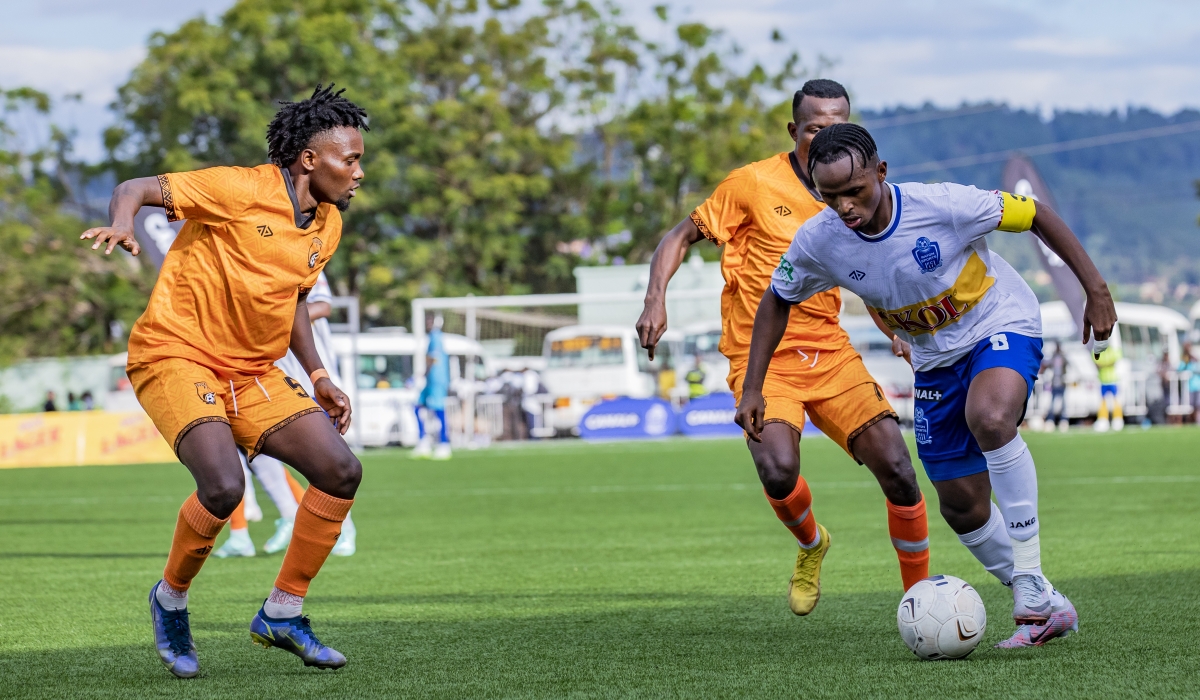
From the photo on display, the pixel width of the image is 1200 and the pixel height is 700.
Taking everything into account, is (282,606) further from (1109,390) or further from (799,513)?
(1109,390)

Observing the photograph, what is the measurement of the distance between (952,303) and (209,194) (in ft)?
9.15

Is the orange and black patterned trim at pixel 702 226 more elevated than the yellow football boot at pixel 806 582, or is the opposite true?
the orange and black patterned trim at pixel 702 226

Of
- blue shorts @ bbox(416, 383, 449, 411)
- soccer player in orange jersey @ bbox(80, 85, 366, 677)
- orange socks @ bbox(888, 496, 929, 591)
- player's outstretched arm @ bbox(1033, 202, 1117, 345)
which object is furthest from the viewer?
blue shorts @ bbox(416, 383, 449, 411)

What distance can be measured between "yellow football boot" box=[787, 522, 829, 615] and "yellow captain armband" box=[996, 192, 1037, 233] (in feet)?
5.91

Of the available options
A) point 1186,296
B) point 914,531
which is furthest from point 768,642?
point 1186,296

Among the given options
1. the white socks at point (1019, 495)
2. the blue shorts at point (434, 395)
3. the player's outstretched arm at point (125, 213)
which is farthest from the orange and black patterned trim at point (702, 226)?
the blue shorts at point (434, 395)

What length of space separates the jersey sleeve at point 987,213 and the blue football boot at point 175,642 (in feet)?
10.5

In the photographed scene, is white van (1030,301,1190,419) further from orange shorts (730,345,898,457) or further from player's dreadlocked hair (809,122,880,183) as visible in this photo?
player's dreadlocked hair (809,122,880,183)

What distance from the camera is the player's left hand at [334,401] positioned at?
5629mm

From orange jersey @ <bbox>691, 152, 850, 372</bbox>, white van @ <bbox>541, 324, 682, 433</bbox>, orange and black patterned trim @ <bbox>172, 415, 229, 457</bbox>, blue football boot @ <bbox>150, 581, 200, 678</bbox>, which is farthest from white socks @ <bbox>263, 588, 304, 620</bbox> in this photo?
white van @ <bbox>541, 324, 682, 433</bbox>

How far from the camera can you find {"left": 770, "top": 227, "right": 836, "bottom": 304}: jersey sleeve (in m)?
5.40

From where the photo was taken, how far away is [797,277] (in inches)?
215

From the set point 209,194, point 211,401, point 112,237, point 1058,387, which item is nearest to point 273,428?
point 211,401

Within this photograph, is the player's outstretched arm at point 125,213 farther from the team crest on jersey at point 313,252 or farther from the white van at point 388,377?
the white van at point 388,377
